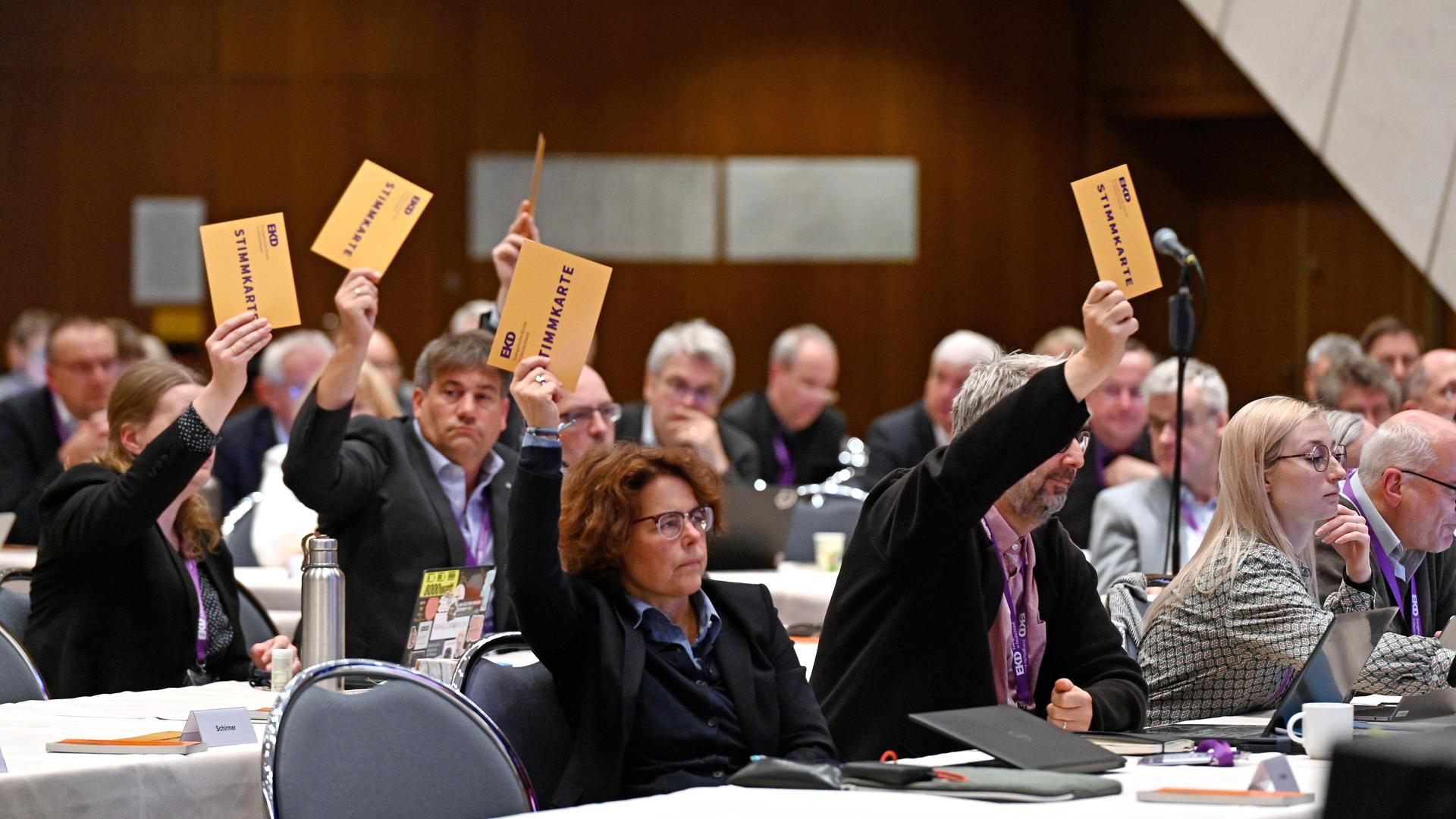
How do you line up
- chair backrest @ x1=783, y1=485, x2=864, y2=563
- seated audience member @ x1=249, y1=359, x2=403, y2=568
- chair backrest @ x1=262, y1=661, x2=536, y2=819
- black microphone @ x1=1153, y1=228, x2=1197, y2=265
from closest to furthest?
1. chair backrest @ x1=262, y1=661, x2=536, y2=819
2. black microphone @ x1=1153, y1=228, x2=1197, y2=265
3. seated audience member @ x1=249, y1=359, x2=403, y2=568
4. chair backrest @ x1=783, y1=485, x2=864, y2=563

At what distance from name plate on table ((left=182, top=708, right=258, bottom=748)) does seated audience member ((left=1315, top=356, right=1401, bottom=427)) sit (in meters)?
4.65

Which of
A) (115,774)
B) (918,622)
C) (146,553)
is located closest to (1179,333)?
(918,622)

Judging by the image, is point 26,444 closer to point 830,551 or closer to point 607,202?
point 830,551

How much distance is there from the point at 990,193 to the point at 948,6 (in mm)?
1165

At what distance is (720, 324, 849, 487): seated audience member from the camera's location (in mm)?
8727

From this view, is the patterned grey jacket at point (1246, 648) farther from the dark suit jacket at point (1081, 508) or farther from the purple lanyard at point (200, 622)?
the dark suit jacket at point (1081, 508)

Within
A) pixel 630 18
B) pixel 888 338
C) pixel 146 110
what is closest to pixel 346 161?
pixel 146 110

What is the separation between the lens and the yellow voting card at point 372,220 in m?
4.10

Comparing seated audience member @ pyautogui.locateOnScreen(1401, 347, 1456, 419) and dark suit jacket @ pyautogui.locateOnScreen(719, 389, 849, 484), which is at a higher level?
seated audience member @ pyautogui.locateOnScreen(1401, 347, 1456, 419)

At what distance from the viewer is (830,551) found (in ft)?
20.0

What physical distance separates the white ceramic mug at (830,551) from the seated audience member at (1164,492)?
0.85 m

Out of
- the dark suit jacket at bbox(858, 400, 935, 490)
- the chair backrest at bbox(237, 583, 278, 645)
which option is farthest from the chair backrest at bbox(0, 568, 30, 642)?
the dark suit jacket at bbox(858, 400, 935, 490)

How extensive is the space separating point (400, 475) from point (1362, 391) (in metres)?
3.83

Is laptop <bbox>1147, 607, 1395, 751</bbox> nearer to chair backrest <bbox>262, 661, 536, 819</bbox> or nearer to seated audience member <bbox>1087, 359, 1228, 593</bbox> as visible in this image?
→ chair backrest <bbox>262, 661, 536, 819</bbox>
